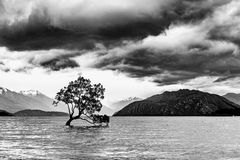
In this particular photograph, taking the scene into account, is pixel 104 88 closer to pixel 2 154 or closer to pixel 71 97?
pixel 71 97

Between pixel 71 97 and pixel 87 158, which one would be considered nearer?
pixel 87 158

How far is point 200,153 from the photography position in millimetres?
54250

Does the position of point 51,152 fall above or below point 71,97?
below

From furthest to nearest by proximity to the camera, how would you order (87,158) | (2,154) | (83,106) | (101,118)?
(101,118) → (83,106) → (2,154) → (87,158)

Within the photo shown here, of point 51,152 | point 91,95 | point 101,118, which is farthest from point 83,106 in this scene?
point 51,152

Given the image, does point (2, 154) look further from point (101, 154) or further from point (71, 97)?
point (71, 97)

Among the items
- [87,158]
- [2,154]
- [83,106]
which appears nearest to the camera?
[87,158]

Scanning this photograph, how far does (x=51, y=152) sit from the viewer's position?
5338 cm

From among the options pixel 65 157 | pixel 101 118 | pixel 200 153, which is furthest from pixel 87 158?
pixel 101 118

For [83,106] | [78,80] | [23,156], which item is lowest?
[23,156]

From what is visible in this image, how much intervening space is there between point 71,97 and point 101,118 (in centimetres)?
1746

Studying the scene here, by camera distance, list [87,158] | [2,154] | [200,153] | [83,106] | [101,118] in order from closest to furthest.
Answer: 1. [87,158]
2. [2,154]
3. [200,153]
4. [83,106]
5. [101,118]

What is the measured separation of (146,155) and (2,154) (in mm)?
21745

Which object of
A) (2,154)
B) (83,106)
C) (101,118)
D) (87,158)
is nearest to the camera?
(87,158)
